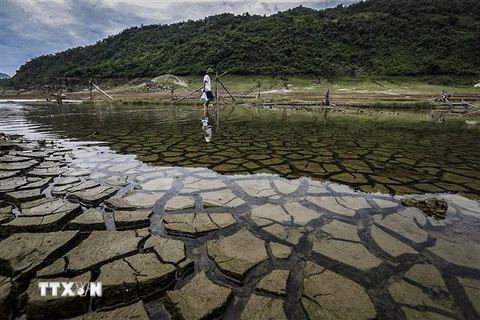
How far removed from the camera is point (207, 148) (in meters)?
5.64

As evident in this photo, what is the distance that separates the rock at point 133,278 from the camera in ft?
5.44

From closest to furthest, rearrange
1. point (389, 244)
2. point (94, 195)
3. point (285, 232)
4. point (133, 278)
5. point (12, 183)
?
point (133, 278), point (389, 244), point (285, 232), point (94, 195), point (12, 183)

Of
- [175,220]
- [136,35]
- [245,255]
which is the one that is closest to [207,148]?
[175,220]

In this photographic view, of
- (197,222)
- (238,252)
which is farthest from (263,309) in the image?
(197,222)

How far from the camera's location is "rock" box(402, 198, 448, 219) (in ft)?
9.32

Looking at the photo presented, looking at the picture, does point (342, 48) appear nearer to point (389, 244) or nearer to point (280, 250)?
point (389, 244)

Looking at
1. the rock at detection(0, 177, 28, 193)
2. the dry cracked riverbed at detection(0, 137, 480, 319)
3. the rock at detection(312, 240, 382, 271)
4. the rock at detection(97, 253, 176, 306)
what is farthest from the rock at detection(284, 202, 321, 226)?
the rock at detection(0, 177, 28, 193)

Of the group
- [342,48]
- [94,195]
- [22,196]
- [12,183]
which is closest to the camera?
[22,196]

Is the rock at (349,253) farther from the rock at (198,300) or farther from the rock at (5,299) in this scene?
the rock at (5,299)

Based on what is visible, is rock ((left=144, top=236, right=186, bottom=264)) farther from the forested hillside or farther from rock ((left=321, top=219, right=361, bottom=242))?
the forested hillside

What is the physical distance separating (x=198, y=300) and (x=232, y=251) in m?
0.59

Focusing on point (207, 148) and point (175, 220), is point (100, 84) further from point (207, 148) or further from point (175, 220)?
point (175, 220)

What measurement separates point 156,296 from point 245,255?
750mm

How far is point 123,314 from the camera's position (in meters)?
1.51
